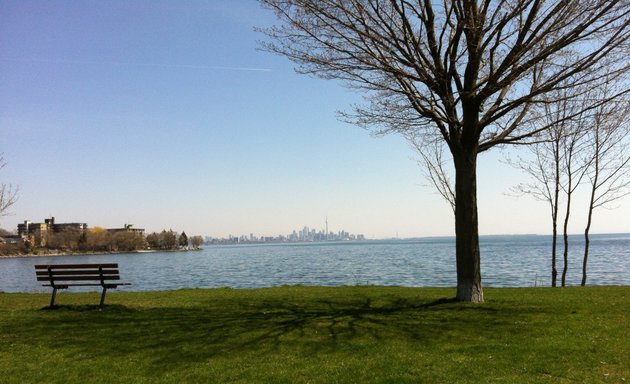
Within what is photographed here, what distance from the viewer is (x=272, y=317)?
1008 centimetres

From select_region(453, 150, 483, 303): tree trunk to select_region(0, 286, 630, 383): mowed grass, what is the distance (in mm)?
532

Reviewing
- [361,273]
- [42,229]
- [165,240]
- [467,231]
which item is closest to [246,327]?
[467,231]

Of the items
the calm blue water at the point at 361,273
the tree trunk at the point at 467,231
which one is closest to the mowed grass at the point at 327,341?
the tree trunk at the point at 467,231

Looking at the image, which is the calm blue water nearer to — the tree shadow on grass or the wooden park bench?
the tree shadow on grass

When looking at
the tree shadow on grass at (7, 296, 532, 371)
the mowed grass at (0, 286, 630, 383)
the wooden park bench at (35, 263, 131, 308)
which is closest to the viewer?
the mowed grass at (0, 286, 630, 383)

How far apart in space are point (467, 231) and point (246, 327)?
18.7ft

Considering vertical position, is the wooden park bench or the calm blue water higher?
the wooden park bench

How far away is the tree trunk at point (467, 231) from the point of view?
11273 millimetres

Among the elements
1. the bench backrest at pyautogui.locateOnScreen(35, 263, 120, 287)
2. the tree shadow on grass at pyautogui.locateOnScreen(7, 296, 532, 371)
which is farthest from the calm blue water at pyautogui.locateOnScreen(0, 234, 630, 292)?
the bench backrest at pyautogui.locateOnScreen(35, 263, 120, 287)

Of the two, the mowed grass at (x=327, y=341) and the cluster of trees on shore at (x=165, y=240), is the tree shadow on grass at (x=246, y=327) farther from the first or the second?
the cluster of trees on shore at (x=165, y=240)

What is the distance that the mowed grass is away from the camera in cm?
611

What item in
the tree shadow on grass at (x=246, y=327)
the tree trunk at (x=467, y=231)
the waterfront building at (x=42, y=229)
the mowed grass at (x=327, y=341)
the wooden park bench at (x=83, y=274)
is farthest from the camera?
the waterfront building at (x=42, y=229)

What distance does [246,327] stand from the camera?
9000 mm

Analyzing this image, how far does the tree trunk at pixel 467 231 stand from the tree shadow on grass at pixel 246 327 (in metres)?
0.57
